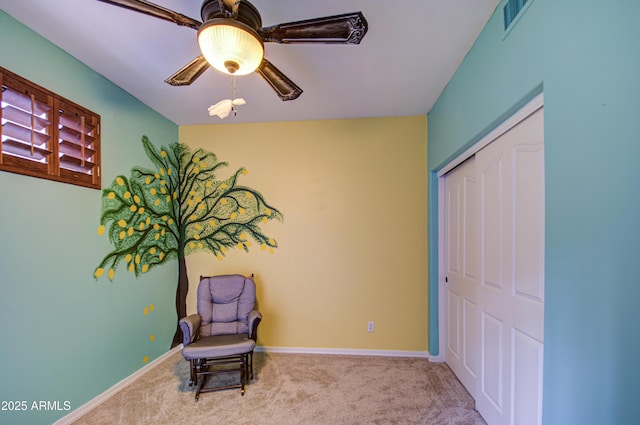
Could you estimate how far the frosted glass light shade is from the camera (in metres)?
1.30

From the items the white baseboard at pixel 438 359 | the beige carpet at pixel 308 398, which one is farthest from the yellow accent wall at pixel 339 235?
the beige carpet at pixel 308 398

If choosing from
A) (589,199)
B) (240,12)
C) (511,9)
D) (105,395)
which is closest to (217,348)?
(105,395)

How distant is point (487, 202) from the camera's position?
2035 millimetres

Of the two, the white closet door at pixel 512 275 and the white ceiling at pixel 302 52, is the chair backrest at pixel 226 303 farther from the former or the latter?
the white closet door at pixel 512 275

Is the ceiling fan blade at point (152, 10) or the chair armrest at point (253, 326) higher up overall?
the ceiling fan blade at point (152, 10)

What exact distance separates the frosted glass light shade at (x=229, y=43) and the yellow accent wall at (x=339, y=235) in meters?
2.05

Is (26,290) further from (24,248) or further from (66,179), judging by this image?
(66,179)

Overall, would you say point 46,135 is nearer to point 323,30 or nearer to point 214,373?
point 323,30

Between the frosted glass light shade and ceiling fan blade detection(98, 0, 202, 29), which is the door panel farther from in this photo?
ceiling fan blade detection(98, 0, 202, 29)

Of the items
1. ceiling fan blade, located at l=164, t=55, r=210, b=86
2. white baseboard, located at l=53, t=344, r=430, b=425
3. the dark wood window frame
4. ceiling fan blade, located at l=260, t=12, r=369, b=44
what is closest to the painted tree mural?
white baseboard, located at l=53, t=344, r=430, b=425

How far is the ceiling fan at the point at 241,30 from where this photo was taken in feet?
4.24

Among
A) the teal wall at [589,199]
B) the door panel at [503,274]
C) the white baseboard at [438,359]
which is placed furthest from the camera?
the white baseboard at [438,359]

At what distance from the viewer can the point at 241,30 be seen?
1319 mm

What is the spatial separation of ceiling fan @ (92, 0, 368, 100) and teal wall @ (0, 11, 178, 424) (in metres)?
1.37
